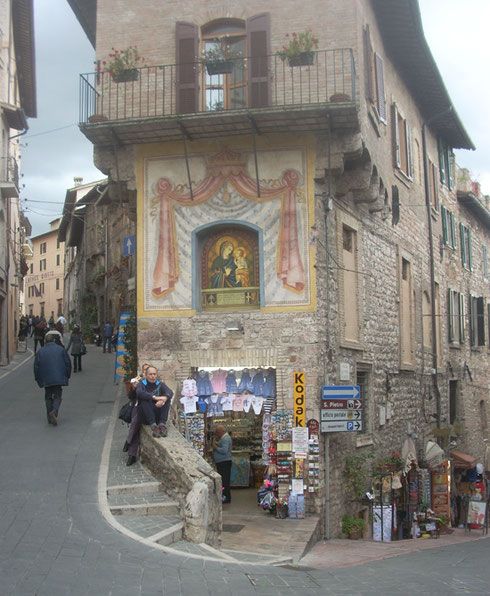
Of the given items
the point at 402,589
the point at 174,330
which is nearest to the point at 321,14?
the point at 174,330

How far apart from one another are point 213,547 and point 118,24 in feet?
35.3

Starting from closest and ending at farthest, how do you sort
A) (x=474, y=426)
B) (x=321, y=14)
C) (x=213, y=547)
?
1. (x=213, y=547)
2. (x=321, y=14)
3. (x=474, y=426)

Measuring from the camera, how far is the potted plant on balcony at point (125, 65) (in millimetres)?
15102

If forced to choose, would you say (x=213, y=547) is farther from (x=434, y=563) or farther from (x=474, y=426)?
(x=474, y=426)

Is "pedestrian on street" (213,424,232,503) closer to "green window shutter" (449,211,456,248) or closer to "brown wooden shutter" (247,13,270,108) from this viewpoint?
"brown wooden shutter" (247,13,270,108)

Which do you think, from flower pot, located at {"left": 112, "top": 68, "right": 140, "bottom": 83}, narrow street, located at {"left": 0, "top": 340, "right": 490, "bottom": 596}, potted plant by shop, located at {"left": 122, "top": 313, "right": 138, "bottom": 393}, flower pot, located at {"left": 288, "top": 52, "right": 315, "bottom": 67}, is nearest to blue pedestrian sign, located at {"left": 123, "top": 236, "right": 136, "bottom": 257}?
potted plant by shop, located at {"left": 122, "top": 313, "right": 138, "bottom": 393}

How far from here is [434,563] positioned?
1060 cm

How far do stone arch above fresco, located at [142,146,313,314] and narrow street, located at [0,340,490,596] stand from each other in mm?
3420

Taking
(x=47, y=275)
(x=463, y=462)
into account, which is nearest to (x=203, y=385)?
(x=463, y=462)

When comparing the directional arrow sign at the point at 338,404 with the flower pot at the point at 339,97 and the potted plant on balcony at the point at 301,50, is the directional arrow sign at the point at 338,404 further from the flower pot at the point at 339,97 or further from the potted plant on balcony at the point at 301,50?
the potted plant on balcony at the point at 301,50

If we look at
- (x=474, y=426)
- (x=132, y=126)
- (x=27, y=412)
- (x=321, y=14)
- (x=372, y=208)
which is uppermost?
(x=321, y=14)

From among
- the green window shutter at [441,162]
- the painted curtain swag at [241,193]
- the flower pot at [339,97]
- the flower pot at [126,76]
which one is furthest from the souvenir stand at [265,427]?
the green window shutter at [441,162]

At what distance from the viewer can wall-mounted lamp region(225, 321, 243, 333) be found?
14.4 metres

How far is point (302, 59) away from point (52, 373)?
7.35 m
